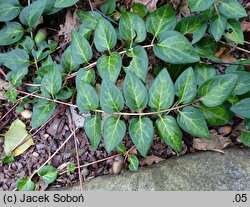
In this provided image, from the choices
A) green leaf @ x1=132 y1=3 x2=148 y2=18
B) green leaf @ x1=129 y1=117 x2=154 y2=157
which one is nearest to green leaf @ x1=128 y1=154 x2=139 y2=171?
green leaf @ x1=129 y1=117 x2=154 y2=157

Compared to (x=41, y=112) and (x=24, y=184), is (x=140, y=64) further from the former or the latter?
(x=24, y=184)

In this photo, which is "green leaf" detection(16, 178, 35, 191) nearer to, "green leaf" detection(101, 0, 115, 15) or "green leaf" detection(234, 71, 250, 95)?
"green leaf" detection(101, 0, 115, 15)

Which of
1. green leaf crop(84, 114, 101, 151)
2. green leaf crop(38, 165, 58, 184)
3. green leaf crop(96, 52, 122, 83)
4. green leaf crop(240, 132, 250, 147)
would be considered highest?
green leaf crop(96, 52, 122, 83)

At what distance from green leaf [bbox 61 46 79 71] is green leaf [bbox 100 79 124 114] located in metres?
0.31

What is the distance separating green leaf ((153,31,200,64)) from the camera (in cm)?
156

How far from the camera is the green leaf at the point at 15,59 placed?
182 cm

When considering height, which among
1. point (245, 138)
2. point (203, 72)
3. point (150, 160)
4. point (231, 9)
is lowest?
point (150, 160)

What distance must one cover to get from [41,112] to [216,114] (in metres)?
0.83

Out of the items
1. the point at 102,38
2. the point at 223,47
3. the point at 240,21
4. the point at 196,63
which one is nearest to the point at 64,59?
the point at 102,38

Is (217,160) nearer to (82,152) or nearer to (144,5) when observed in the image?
(82,152)

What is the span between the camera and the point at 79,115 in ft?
5.98

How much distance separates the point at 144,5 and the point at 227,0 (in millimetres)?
395

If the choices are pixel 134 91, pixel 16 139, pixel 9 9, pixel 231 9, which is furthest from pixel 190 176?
pixel 9 9

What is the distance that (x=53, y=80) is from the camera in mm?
1668
